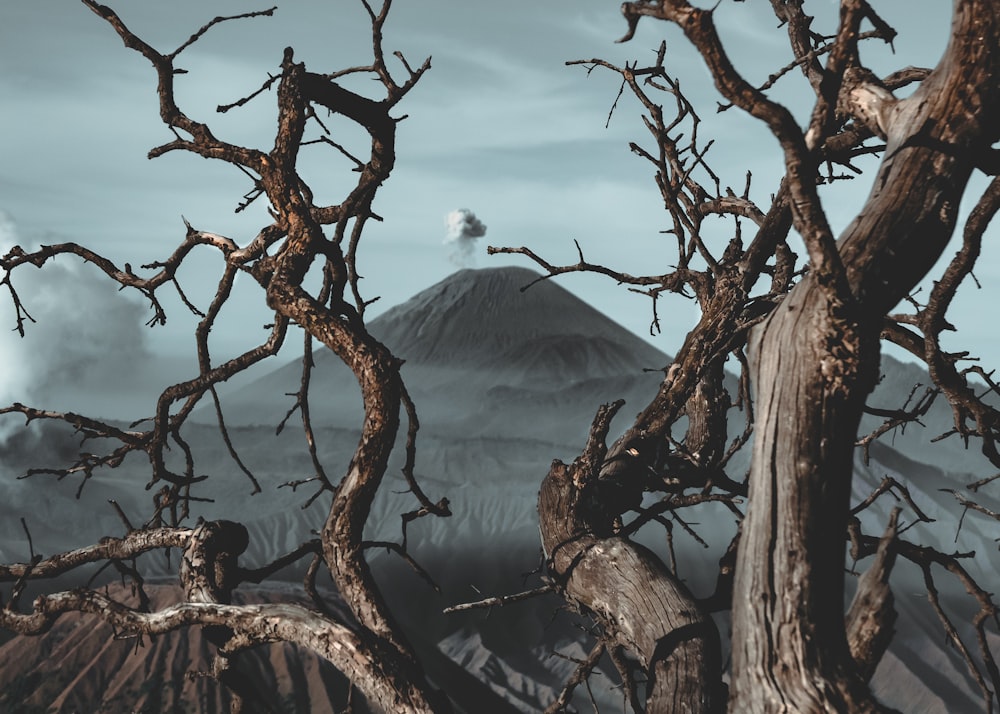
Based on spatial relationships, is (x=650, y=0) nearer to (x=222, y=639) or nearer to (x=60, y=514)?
(x=222, y=639)

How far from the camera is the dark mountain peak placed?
8625 centimetres

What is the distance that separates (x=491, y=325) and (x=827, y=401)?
3408 inches

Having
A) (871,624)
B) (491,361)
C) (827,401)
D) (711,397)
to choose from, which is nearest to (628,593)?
(871,624)

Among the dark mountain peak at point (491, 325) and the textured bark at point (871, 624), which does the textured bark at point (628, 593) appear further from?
the dark mountain peak at point (491, 325)

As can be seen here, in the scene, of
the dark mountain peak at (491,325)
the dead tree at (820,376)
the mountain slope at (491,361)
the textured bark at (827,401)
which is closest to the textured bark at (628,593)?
the dead tree at (820,376)

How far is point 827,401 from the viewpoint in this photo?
2.12 m

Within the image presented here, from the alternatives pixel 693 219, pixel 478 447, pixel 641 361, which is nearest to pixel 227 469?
pixel 478 447

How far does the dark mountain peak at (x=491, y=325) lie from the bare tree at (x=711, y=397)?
80.8 metres

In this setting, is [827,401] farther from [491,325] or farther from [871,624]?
[491,325]


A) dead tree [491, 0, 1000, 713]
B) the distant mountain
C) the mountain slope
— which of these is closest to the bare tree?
dead tree [491, 0, 1000, 713]

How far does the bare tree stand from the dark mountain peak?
3181 inches

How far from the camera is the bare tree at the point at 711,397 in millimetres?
2107

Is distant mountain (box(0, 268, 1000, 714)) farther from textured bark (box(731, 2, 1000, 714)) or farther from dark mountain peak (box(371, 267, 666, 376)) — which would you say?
textured bark (box(731, 2, 1000, 714))

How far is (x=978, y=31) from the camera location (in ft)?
7.16
